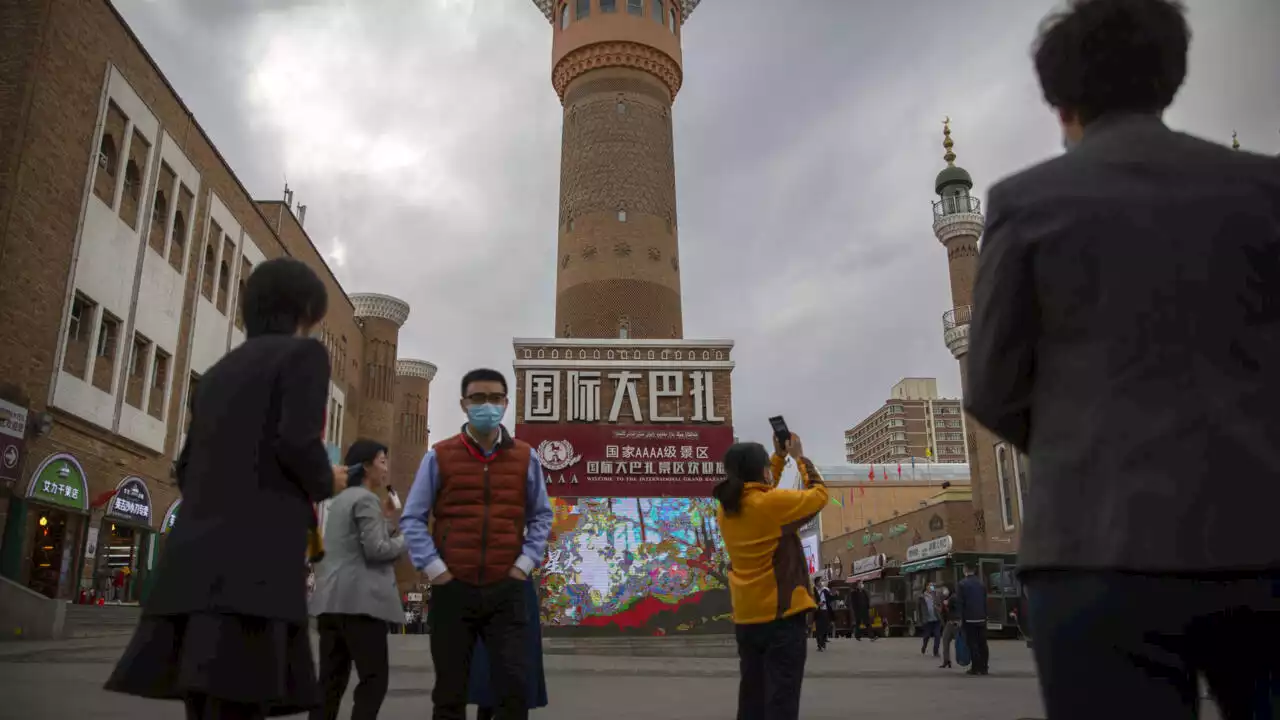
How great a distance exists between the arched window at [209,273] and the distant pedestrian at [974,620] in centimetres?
2047

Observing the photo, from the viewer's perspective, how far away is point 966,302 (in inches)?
1527

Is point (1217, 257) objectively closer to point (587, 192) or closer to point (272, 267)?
point (272, 267)

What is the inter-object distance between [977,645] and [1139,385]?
10779mm

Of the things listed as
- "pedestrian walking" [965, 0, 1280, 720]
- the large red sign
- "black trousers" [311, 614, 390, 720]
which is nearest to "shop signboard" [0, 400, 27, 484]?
the large red sign

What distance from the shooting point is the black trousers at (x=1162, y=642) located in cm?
139

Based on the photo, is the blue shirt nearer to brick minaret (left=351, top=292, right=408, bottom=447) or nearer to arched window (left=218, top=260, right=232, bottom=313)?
arched window (left=218, top=260, right=232, bottom=313)

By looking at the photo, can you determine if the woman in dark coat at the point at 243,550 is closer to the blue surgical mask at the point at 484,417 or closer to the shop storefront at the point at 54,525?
the blue surgical mask at the point at 484,417

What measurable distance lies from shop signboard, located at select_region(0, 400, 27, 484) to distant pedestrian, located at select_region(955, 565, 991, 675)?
1509 cm

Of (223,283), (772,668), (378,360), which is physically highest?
(378,360)

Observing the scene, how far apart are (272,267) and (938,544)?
31843 millimetres

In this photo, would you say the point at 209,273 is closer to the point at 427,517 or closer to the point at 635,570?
the point at 635,570

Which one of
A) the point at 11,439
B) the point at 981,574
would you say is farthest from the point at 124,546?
the point at 981,574

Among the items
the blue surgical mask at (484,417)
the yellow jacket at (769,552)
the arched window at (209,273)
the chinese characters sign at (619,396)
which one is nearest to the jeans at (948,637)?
the yellow jacket at (769,552)

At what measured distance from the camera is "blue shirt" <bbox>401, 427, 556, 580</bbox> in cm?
407
